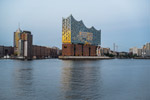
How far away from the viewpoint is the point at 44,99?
16.6 m

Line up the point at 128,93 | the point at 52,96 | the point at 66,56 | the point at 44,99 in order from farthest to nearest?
the point at 66,56 → the point at 128,93 → the point at 52,96 → the point at 44,99

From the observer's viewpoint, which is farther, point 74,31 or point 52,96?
point 74,31

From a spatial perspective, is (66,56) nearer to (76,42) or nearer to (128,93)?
(76,42)

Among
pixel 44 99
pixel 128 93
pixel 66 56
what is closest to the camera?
pixel 44 99

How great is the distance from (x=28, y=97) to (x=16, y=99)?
1.05 metres

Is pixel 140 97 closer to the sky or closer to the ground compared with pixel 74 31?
closer to the ground

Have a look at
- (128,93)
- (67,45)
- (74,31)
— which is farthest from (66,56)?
(128,93)

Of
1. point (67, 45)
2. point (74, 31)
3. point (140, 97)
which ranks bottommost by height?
point (140, 97)

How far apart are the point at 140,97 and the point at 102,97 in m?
3.28

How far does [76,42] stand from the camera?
194 meters

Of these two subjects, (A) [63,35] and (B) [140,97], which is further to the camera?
(A) [63,35]

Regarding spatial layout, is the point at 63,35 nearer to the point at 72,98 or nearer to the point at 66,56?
the point at 66,56

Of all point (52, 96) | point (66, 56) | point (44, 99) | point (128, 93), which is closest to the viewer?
point (44, 99)

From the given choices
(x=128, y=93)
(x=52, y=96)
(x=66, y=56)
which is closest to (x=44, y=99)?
(x=52, y=96)
